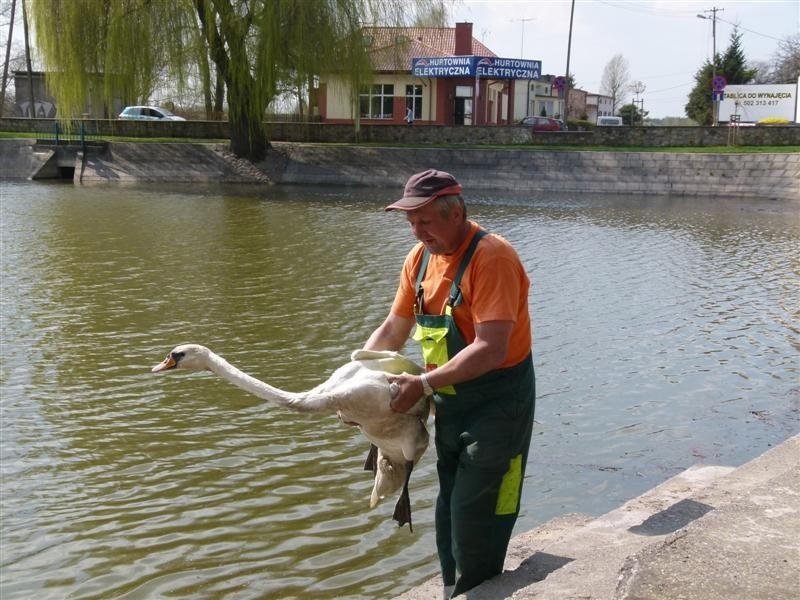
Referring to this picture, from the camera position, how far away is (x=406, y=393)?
159 inches

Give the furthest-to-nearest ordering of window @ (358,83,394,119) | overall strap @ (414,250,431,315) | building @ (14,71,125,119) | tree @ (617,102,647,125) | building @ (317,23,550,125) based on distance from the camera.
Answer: tree @ (617,102,647,125) < window @ (358,83,394,119) < building @ (317,23,550,125) < building @ (14,71,125,119) < overall strap @ (414,250,431,315)

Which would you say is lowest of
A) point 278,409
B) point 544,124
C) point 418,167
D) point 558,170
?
point 278,409

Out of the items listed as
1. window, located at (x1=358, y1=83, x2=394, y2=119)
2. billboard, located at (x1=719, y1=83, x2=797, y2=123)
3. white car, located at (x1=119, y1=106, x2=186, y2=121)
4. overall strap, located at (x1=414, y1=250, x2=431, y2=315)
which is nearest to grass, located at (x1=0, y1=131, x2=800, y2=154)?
white car, located at (x1=119, y1=106, x2=186, y2=121)

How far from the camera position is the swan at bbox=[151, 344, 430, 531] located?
4086 millimetres

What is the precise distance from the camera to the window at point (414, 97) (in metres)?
53.3


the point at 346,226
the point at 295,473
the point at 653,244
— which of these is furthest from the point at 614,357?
the point at 346,226

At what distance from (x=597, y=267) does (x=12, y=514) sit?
12.5m

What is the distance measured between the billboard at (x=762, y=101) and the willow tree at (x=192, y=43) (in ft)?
101

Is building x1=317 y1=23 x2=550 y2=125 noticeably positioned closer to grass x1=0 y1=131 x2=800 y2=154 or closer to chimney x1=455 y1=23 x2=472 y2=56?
chimney x1=455 y1=23 x2=472 y2=56

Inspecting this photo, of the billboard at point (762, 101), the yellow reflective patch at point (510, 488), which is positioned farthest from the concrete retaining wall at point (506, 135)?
the yellow reflective patch at point (510, 488)

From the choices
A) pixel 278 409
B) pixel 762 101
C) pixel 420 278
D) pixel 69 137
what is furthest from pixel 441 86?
pixel 420 278

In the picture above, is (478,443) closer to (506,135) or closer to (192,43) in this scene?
(192,43)

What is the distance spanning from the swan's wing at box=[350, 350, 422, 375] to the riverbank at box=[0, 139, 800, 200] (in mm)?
31705

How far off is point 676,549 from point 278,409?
5.18 metres
